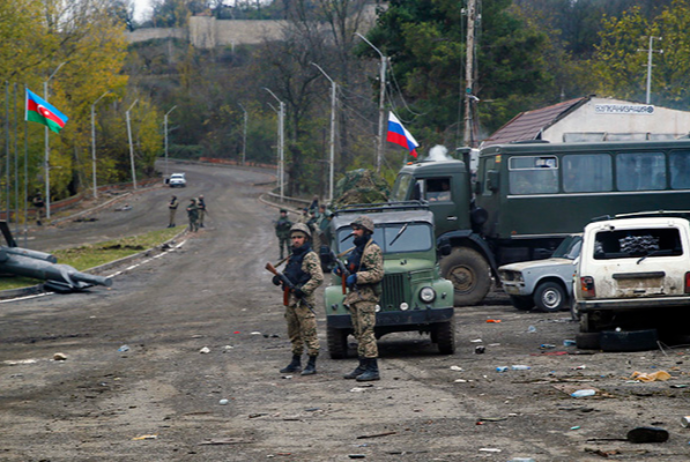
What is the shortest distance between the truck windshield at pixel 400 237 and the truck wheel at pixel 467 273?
17.7 feet

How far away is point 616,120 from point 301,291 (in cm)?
2193

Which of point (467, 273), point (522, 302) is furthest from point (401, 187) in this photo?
point (522, 302)

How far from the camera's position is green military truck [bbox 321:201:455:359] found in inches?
467

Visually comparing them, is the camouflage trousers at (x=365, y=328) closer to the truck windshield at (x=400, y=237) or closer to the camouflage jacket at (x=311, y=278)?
the camouflage jacket at (x=311, y=278)

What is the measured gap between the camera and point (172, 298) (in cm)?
2173

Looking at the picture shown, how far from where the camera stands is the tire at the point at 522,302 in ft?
Result: 57.1

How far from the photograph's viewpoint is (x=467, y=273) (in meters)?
18.7

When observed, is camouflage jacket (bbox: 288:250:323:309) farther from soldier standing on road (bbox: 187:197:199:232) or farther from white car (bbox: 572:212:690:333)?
soldier standing on road (bbox: 187:197:199:232)

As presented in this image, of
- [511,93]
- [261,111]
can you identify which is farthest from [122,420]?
[261,111]

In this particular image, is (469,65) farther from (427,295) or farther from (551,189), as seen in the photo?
(427,295)

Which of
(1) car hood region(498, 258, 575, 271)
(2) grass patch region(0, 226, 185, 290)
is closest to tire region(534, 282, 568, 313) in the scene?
(1) car hood region(498, 258, 575, 271)

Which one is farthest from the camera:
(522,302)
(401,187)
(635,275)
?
(401,187)

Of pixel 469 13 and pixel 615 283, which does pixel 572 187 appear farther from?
pixel 469 13

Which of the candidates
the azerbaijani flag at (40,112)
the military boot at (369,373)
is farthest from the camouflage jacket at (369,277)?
the azerbaijani flag at (40,112)
